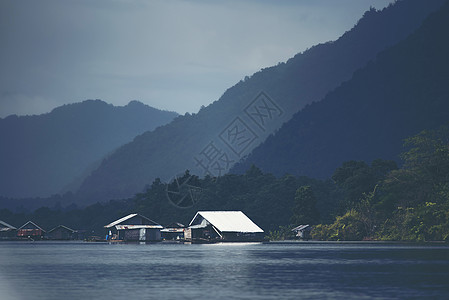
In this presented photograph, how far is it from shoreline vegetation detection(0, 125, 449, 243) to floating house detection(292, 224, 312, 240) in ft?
4.03

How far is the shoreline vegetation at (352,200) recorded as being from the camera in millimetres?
118562

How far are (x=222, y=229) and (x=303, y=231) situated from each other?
22.6 meters

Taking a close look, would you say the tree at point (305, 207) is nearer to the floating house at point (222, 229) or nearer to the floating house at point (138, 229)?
the floating house at point (222, 229)

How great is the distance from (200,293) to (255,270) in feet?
56.0


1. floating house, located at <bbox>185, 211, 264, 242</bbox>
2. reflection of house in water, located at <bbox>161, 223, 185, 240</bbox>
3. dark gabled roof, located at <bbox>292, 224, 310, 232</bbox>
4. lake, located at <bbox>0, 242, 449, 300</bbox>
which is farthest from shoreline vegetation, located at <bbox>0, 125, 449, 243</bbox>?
lake, located at <bbox>0, 242, 449, 300</bbox>

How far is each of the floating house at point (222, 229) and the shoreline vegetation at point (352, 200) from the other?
46.2 ft

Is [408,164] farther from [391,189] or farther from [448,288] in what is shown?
[448,288]

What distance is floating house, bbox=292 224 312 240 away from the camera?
5891 inches

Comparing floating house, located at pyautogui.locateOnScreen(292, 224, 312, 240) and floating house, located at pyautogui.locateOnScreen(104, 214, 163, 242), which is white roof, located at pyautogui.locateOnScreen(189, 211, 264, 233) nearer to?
floating house, located at pyautogui.locateOnScreen(292, 224, 312, 240)

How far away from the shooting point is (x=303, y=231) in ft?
497

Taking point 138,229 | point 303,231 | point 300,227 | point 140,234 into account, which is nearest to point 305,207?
point 300,227

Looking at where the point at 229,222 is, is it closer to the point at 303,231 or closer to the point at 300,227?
the point at 300,227

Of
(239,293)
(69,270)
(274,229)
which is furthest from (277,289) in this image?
(274,229)

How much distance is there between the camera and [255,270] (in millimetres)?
51188
